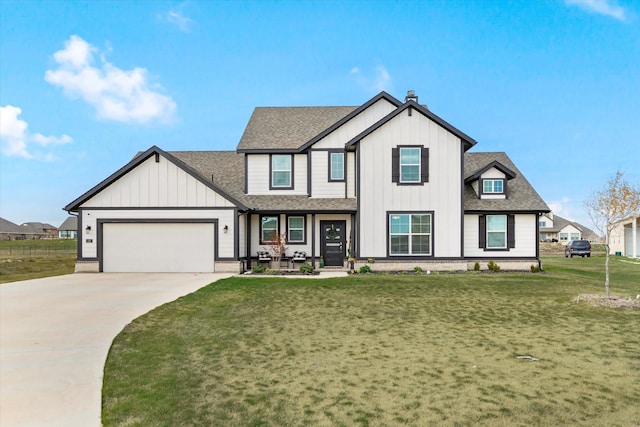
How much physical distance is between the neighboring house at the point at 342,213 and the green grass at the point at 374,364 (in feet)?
25.3

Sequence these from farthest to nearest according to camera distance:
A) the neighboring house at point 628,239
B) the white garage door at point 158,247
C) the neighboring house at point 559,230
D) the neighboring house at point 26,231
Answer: the neighboring house at point 26,231, the neighboring house at point 559,230, the neighboring house at point 628,239, the white garage door at point 158,247

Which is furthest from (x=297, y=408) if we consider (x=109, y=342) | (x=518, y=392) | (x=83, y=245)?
(x=83, y=245)

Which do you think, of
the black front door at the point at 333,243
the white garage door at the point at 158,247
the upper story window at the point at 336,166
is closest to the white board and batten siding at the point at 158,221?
the white garage door at the point at 158,247

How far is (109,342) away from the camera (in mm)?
7230

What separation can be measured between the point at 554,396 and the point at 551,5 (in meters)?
21.6

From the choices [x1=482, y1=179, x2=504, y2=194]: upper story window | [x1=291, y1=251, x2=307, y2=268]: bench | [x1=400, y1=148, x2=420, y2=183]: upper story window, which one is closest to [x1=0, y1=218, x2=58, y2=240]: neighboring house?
[x1=291, y1=251, x2=307, y2=268]: bench

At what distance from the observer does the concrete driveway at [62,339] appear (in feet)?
15.3

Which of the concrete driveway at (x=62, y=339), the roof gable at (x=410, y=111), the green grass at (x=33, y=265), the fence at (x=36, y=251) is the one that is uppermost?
the roof gable at (x=410, y=111)

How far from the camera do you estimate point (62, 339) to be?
7457 mm

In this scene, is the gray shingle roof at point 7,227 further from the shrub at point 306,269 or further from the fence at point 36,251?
the shrub at point 306,269

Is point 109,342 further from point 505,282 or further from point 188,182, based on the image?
point 505,282

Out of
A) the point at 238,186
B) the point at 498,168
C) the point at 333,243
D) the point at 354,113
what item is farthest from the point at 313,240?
the point at 498,168

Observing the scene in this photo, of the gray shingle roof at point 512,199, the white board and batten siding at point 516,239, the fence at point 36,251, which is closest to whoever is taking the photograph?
the gray shingle roof at point 512,199

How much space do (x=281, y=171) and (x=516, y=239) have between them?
12751 millimetres
